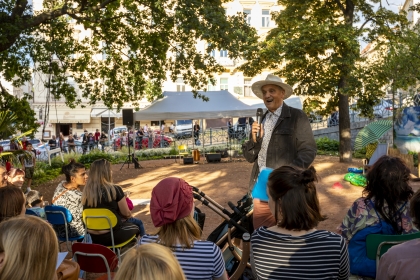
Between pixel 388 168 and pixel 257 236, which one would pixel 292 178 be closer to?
pixel 257 236

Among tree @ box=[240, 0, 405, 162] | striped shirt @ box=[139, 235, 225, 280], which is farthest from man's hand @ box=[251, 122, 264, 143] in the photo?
tree @ box=[240, 0, 405, 162]

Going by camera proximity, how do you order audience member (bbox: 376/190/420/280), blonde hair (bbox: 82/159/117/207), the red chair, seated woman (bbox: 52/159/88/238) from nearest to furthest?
audience member (bbox: 376/190/420/280), the red chair, blonde hair (bbox: 82/159/117/207), seated woman (bbox: 52/159/88/238)

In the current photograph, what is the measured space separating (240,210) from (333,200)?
740 centimetres

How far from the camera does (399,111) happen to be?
58.3 ft

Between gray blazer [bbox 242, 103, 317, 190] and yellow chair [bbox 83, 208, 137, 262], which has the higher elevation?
gray blazer [bbox 242, 103, 317, 190]

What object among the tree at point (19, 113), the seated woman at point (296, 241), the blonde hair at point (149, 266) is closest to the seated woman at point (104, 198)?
the seated woman at point (296, 241)

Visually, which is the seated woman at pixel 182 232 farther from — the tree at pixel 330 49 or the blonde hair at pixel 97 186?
the tree at pixel 330 49

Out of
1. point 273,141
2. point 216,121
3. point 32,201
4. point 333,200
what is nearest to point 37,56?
point 32,201

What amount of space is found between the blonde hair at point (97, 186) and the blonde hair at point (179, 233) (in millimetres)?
2515

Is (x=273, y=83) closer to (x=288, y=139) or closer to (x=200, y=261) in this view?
(x=288, y=139)

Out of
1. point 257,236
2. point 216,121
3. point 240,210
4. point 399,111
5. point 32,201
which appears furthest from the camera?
point 216,121

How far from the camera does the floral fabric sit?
3.55 m

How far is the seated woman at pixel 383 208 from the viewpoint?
11.5ft

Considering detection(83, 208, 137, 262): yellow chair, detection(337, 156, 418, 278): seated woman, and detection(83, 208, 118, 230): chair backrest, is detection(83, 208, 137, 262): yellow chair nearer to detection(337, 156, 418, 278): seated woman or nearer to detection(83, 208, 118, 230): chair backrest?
detection(83, 208, 118, 230): chair backrest
